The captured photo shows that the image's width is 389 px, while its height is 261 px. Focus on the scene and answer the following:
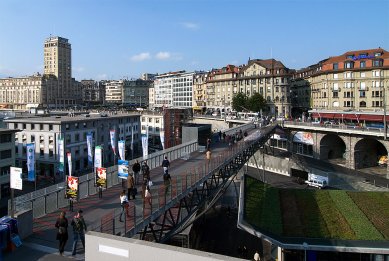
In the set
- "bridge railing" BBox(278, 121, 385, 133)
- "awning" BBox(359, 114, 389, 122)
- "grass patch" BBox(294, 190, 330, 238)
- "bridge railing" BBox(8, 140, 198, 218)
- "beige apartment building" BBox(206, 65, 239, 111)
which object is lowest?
"grass patch" BBox(294, 190, 330, 238)

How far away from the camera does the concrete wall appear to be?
914 centimetres

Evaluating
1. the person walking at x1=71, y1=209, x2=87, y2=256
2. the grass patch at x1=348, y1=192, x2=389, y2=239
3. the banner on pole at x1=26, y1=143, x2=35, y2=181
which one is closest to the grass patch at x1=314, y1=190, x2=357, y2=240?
the grass patch at x1=348, y1=192, x2=389, y2=239

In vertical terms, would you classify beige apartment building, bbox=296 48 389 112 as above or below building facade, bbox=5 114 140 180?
above

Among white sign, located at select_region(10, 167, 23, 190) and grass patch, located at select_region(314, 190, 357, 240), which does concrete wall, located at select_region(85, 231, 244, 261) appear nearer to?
white sign, located at select_region(10, 167, 23, 190)

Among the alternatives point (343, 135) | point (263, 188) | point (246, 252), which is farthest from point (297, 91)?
point (246, 252)

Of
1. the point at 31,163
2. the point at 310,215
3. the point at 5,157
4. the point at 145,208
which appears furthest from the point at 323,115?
the point at 145,208

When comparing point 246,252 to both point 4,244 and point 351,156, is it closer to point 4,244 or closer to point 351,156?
point 4,244

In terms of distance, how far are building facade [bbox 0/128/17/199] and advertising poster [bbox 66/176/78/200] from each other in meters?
30.9

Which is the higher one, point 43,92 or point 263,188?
point 43,92

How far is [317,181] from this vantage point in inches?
1843

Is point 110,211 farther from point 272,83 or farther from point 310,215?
point 272,83

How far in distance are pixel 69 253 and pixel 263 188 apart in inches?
1183

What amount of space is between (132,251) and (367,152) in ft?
177

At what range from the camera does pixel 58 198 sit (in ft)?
56.7
